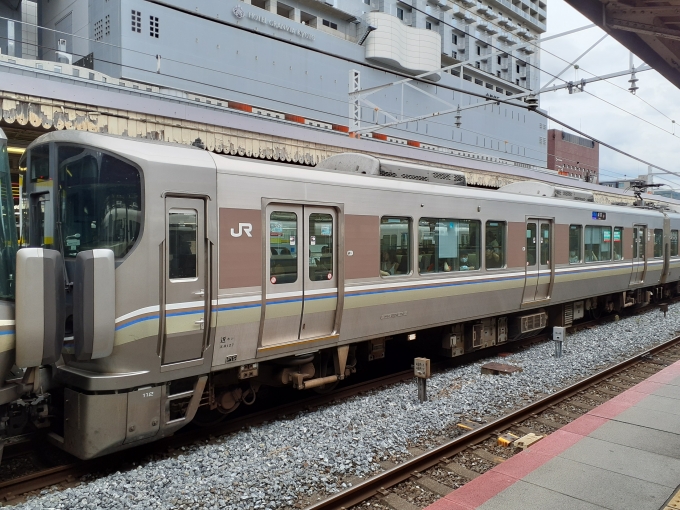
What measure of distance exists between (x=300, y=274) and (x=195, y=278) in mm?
1419

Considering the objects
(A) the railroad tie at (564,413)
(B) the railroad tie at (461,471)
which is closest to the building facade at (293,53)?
(A) the railroad tie at (564,413)

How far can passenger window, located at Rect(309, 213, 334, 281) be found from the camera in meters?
6.64

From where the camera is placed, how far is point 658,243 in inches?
645

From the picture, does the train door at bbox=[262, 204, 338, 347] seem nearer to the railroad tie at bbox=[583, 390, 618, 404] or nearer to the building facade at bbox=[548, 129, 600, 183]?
the railroad tie at bbox=[583, 390, 618, 404]

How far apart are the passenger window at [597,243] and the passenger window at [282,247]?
28.3 feet

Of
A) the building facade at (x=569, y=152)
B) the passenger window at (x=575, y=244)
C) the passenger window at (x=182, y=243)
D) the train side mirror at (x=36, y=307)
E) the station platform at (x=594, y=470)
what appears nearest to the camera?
the train side mirror at (x=36, y=307)

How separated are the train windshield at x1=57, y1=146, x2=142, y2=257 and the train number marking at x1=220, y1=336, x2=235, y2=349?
1389 mm

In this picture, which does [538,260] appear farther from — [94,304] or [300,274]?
[94,304]

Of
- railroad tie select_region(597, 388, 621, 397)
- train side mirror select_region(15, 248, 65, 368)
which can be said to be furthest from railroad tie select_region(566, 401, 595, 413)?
train side mirror select_region(15, 248, 65, 368)

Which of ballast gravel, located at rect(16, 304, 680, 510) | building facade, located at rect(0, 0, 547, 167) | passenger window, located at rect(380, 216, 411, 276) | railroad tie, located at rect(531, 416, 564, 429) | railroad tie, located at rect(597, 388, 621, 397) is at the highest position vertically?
building facade, located at rect(0, 0, 547, 167)

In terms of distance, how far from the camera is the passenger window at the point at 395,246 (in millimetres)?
7566

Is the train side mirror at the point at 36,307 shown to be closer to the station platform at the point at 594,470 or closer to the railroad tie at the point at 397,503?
the railroad tie at the point at 397,503

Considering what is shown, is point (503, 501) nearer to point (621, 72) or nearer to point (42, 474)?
point (42, 474)

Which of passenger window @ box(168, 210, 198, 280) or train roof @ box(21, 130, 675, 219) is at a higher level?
train roof @ box(21, 130, 675, 219)
